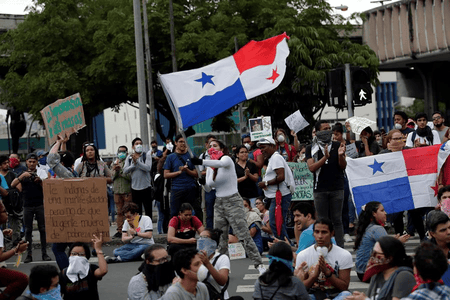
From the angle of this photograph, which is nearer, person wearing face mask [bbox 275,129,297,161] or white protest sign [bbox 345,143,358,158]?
white protest sign [bbox 345,143,358,158]

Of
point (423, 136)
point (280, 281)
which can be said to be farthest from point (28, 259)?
point (280, 281)

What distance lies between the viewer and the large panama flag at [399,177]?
39.9 feet

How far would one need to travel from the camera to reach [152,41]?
39.0 metres

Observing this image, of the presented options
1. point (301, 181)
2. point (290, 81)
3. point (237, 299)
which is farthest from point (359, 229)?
point (290, 81)

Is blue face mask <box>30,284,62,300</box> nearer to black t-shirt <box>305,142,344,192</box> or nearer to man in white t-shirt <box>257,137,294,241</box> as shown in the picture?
black t-shirt <box>305,142,344,192</box>

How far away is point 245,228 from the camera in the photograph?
12.3 m

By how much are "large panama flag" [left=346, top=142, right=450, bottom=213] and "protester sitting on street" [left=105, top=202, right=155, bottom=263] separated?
2929 millimetres

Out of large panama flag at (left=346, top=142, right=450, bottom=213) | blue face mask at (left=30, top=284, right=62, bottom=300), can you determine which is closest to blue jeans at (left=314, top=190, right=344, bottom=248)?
large panama flag at (left=346, top=142, right=450, bottom=213)

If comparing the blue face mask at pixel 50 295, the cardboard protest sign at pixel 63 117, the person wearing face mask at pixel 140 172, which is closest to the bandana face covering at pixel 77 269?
the blue face mask at pixel 50 295

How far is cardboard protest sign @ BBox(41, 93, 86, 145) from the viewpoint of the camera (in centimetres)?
1377

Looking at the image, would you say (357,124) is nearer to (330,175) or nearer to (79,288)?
(330,175)

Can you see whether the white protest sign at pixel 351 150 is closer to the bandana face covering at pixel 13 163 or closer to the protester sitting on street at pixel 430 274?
the bandana face covering at pixel 13 163

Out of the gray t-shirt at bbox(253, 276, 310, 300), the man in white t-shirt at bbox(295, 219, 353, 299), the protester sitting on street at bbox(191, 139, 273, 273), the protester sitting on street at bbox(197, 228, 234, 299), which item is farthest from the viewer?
the protester sitting on street at bbox(191, 139, 273, 273)

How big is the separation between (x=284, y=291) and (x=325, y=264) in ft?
3.50
